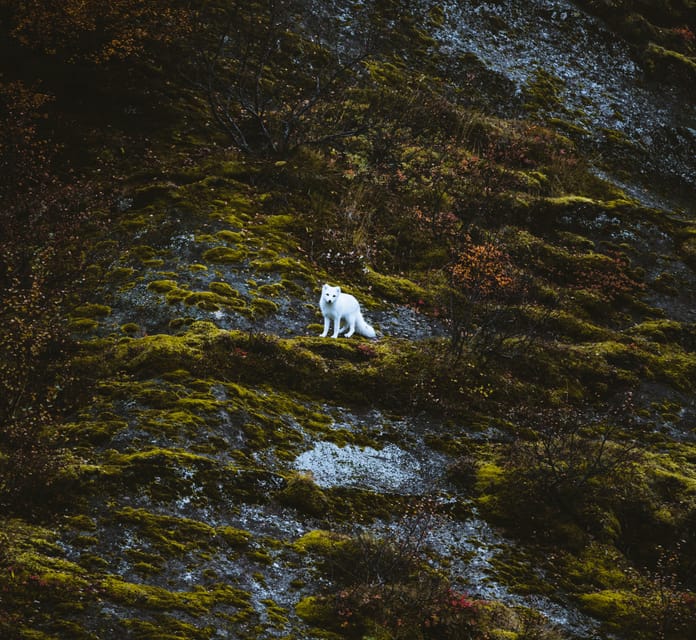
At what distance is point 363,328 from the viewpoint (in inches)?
522

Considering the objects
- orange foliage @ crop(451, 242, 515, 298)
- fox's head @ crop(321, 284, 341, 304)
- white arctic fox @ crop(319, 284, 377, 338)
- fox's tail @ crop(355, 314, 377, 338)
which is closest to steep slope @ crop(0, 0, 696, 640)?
orange foliage @ crop(451, 242, 515, 298)

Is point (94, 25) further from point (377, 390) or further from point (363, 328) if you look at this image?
point (377, 390)

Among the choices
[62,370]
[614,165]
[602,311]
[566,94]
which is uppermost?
[566,94]

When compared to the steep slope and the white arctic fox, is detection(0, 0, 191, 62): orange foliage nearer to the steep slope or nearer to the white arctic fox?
the steep slope

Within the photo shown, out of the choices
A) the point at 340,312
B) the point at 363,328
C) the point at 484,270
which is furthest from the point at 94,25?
the point at 484,270

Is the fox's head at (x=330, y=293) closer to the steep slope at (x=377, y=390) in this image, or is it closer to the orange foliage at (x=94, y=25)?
the steep slope at (x=377, y=390)

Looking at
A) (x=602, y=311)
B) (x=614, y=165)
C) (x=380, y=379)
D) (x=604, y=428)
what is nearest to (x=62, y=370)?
(x=380, y=379)

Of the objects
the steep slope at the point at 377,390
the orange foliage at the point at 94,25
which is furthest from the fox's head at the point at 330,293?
Answer: the orange foliage at the point at 94,25

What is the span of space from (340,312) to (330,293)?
0.89 m

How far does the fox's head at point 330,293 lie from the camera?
1172 centimetres

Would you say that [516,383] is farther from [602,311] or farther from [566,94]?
[566,94]

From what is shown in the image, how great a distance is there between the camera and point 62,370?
33.1 feet

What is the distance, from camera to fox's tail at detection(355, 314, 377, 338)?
1322 cm

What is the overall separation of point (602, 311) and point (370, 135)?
10.1 metres
